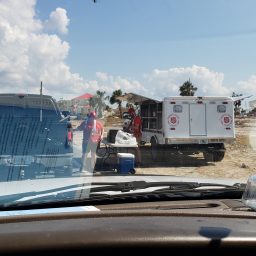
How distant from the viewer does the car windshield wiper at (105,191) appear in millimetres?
2617

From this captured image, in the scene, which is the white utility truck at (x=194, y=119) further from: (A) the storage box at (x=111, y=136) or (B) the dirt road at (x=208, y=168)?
(A) the storage box at (x=111, y=136)

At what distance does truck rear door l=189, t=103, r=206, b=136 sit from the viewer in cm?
1614

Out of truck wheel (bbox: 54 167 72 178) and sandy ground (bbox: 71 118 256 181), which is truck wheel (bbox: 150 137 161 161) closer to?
sandy ground (bbox: 71 118 256 181)

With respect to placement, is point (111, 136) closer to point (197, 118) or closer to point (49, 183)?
point (49, 183)

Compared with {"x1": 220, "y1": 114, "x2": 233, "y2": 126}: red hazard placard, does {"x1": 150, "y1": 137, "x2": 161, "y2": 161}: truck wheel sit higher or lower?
lower

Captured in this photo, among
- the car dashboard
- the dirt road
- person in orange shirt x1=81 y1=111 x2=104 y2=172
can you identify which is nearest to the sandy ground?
the dirt road

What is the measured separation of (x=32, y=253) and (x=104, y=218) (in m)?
0.39

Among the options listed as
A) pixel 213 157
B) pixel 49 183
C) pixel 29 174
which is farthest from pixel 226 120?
pixel 49 183

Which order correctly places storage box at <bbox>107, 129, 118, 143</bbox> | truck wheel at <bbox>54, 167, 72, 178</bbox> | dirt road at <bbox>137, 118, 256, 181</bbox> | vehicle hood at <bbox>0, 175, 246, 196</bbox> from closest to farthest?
vehicle hood at <bbox>0, 175, 246, 196</bbox>, truck wheel at <bbox>54, 167, 72, 178</bbox>, storage box at <bbox>107, 129, 118, 143</bbox>, dirt road at <bbox>137, 118, 256, 181</bbox>

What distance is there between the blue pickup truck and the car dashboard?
5.11 ft

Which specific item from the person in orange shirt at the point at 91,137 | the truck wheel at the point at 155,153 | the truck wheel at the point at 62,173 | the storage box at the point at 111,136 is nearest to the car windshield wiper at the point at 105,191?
the truck wheel at the point at 62,173

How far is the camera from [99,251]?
1524 mm

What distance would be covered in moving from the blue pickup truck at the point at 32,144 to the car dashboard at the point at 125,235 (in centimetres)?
156

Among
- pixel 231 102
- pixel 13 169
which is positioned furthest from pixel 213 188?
pixel 231 102
